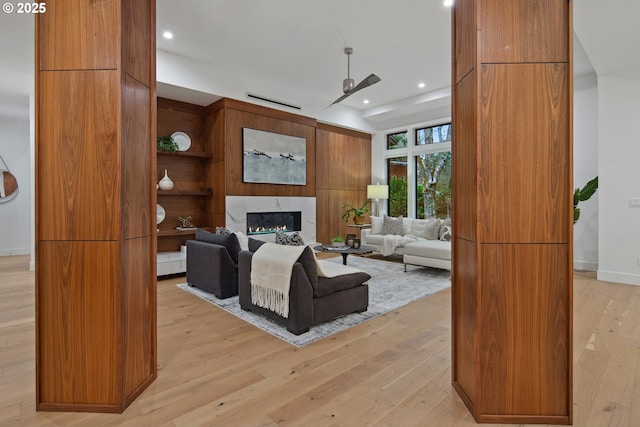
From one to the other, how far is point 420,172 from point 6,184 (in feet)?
30.7

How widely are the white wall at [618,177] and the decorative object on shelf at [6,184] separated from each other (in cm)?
1118

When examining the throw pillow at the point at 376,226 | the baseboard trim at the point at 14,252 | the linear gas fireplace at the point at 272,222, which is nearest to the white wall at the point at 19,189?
the baseboard trim at the point at 14,252

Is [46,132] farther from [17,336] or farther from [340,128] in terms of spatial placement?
[340,128]

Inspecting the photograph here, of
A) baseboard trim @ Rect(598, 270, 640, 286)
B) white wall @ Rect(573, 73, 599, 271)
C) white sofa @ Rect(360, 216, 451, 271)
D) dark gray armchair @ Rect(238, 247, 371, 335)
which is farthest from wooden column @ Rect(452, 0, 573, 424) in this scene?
white wall @ Rect(573, 73, 599, 271)

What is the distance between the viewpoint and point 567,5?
169 centimetres

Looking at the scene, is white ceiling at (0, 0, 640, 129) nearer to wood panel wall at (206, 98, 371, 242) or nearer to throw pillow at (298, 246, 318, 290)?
wood panel wall at (206, 98, 371, 242)

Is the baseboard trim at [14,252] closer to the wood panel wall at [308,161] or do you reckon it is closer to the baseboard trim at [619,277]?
the wood panel wall at [308,161]

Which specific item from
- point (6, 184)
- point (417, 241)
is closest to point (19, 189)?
point (6, 184)

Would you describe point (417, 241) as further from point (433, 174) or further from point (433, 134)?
point (433, 134)

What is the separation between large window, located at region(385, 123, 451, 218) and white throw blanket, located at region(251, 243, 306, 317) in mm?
5372

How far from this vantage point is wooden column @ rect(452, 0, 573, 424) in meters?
1.71

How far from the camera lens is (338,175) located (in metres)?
8.00

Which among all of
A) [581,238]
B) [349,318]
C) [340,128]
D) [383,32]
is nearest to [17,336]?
[349,318]

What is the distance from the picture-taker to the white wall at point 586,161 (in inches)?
212
